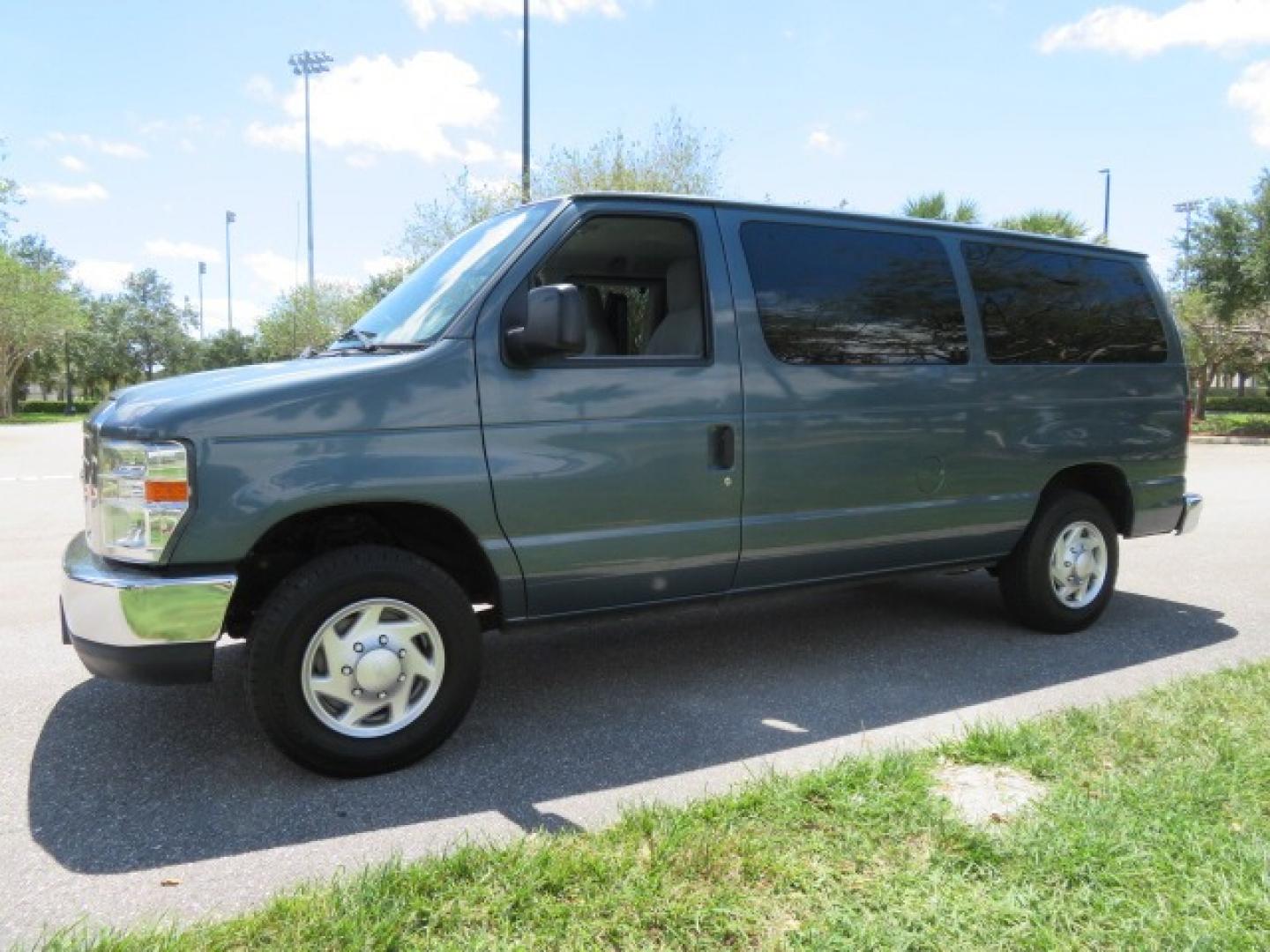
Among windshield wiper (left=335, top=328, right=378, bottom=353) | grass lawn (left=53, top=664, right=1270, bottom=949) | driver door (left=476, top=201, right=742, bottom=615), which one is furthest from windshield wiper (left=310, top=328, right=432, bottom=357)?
grass lawn (left=53, top=664, right=1270, bottom=949)

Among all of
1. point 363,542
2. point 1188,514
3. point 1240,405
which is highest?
point 1240,405

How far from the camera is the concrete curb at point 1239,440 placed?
22597 millimetres

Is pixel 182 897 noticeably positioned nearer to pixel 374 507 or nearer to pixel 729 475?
pixel 374 507

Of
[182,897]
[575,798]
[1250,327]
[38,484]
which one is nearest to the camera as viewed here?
[182,897]

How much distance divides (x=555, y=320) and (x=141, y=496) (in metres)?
1.49

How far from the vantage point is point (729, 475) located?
3955 millimetres

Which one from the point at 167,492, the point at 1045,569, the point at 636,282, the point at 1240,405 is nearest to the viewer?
the point at 167,492

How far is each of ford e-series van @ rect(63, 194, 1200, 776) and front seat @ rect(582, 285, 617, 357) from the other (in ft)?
0.07

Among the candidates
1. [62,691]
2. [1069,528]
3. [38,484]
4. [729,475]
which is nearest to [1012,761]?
[729,475]

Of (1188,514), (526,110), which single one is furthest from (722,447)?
(526,110)

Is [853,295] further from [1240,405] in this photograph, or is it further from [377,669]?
[1240,405]

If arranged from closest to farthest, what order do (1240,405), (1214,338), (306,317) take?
(1214,338), (1240,405), (306,317)

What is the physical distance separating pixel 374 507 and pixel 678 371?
1.33 m

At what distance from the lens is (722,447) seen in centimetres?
394
